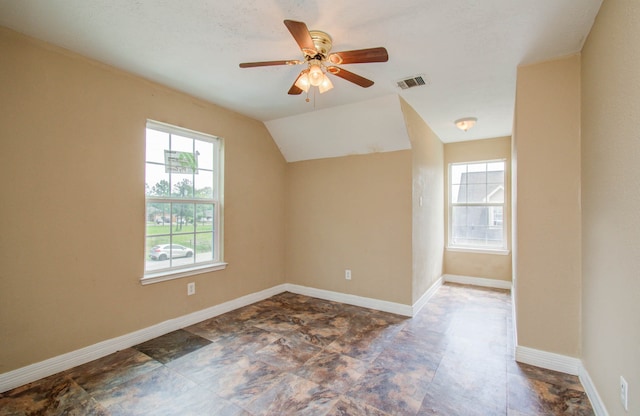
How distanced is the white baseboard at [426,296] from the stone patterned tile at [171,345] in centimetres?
238

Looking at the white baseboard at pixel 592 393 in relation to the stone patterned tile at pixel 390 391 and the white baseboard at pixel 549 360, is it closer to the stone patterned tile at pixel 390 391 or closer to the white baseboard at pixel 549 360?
the white baseboard at pixel 549 360

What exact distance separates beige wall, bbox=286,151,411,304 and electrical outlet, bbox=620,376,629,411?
2.03m

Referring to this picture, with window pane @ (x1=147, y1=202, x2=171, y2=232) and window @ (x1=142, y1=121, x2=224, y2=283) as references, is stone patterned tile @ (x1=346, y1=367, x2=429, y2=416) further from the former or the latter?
window pane @ (x1=147, y1=202, x2=171, y2=232)

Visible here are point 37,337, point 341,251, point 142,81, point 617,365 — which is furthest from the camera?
point 341,251

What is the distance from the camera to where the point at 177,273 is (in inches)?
118

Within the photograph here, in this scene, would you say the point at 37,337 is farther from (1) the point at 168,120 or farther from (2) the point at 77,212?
(1) the point at 168,120

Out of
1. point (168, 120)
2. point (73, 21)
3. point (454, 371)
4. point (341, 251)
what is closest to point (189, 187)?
point (168, 120)

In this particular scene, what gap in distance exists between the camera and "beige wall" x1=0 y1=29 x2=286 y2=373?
6.64 feet

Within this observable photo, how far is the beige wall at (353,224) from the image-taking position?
3.49 metres

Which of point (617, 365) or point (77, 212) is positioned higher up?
point (77, 212)

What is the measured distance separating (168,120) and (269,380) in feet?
8.67

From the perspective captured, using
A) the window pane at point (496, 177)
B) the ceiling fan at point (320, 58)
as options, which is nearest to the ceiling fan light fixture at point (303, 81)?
the ceiling fan at point (320, 58)

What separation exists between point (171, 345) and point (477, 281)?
4.56 meters

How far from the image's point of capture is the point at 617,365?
1.48m
